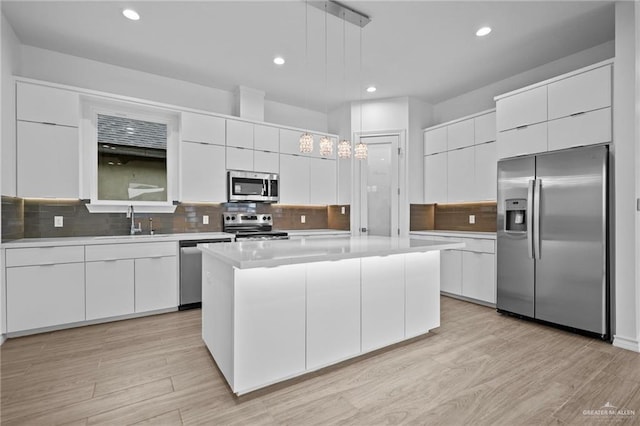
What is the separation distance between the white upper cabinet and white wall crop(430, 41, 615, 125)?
0.76 metres

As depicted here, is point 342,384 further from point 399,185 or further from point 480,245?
point 399,185

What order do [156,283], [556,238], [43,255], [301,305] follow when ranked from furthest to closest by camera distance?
[156,283] < [556,238] < [43,255] < [301,305]

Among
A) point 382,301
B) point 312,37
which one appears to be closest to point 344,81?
point 312,37

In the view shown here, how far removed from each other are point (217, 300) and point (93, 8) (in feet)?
9.48

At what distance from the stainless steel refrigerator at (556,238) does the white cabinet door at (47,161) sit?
192 inches

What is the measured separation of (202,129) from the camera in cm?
426

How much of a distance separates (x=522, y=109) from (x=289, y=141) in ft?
10.4

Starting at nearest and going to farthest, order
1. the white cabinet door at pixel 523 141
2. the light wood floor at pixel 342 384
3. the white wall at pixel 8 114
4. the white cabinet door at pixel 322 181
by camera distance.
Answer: the light wood floor at pixel 342 384
the white wall at pixel 8 114
the white cabinet door at pixel 523 141
the white cabinet door at pixel 322 181

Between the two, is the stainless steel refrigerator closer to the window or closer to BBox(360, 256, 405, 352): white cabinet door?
BBox(360, 256, 405, 352): white cabinet door

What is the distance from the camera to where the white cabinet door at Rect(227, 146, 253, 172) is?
4496mm

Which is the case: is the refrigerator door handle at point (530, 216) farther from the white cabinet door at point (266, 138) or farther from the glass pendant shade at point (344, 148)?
the white cabinet door at point (266, 138)

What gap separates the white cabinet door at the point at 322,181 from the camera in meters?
5.30

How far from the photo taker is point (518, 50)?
11.8 feet

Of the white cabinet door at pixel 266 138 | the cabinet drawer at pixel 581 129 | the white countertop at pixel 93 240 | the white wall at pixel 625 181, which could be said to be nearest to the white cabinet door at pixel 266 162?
the white cabinet door at pixel 266 138
